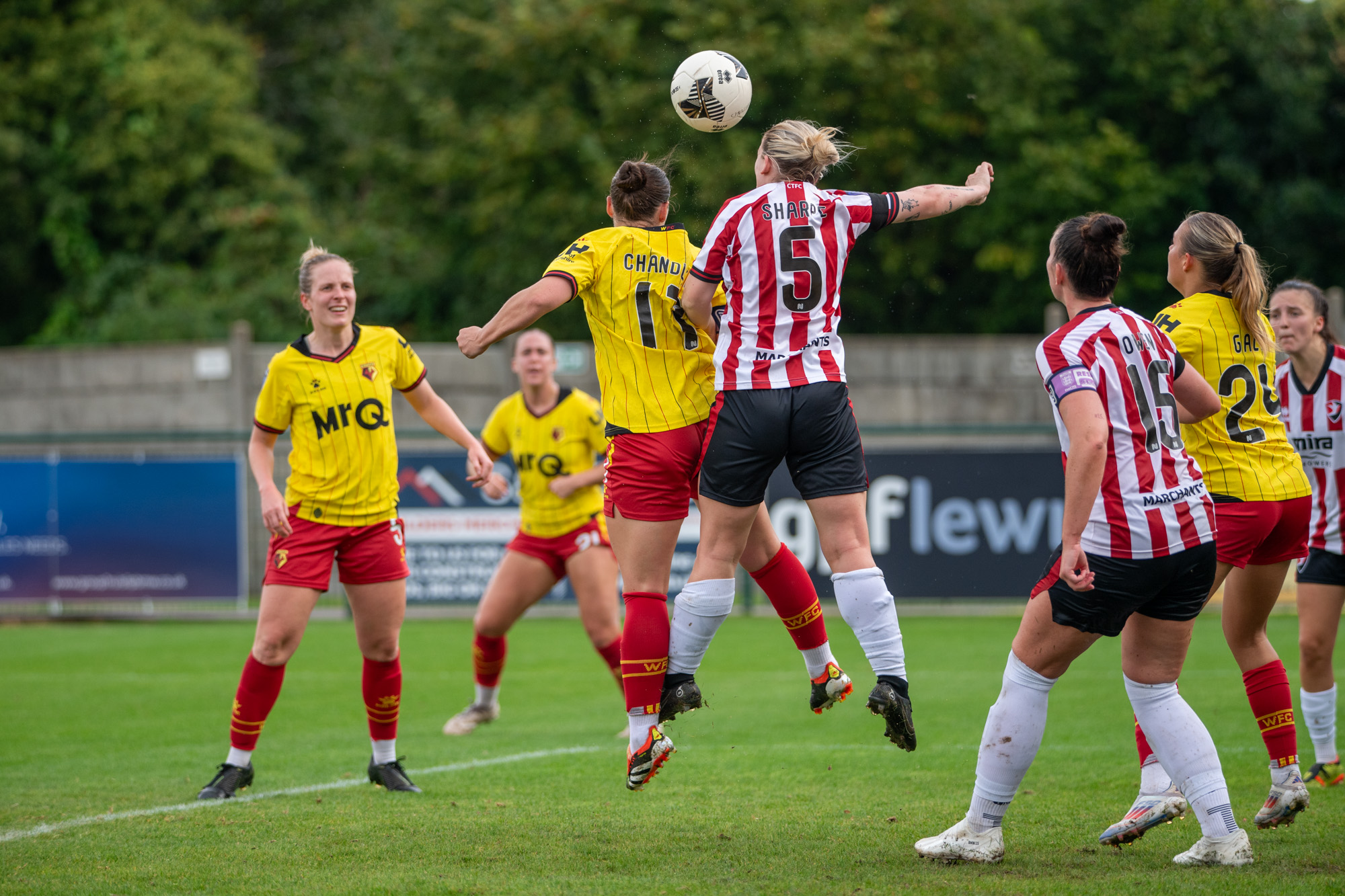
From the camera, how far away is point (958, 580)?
1315 centimetres

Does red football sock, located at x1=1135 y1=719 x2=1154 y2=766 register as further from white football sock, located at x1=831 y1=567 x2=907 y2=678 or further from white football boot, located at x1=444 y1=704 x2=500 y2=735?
white football boot, located at x1=444 y1=704 x2=500 y2=735

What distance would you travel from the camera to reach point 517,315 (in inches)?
183

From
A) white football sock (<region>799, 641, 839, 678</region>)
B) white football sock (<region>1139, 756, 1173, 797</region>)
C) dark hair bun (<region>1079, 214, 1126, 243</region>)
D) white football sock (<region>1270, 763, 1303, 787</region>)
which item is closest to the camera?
dark hair bun (<region>1079, 214, 1126, 243</region>)

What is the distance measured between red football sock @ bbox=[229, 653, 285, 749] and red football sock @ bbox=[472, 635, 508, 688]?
2.12 m

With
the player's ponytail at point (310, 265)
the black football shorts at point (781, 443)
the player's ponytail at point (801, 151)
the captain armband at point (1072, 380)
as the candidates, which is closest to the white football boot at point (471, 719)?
the player's ponytail at point (310, 265)

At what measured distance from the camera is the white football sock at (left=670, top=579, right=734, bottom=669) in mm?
4871

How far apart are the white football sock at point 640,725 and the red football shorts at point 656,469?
723 millimetres

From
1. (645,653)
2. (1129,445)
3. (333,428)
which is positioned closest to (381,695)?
(333,428)

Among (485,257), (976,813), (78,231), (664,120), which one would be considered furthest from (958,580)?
(78,231)

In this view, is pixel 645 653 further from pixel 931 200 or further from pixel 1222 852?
pixel 1222 852

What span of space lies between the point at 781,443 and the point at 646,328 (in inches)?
28.0

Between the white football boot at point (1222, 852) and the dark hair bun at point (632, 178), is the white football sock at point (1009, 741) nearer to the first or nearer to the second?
the white football boot at point (1222, 852)

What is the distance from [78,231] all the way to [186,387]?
9.19m

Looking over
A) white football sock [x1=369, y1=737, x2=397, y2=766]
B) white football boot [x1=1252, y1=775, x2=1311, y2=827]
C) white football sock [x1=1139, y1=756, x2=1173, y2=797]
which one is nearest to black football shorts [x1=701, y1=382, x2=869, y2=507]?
white football sock [x1=1139, y1=756, x2=1173, y2=797]
